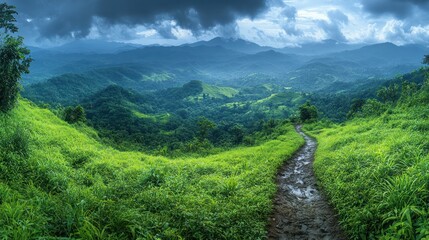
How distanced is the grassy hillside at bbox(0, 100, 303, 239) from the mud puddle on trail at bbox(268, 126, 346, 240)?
530 millimetres

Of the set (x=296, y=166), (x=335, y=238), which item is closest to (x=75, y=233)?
(x=335, y=238)

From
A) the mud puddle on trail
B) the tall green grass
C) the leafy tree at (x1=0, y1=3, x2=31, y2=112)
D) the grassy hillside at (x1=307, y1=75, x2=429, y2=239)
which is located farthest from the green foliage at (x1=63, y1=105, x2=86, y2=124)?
the tall green grass

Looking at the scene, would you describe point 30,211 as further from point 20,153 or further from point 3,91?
point 3,91

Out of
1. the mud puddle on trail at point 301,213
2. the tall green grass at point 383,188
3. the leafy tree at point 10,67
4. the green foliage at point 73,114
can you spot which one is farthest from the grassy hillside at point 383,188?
the green foliage at point 73,114

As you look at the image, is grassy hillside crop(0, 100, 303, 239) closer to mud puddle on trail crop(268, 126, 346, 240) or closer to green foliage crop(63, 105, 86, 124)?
mud puddle on trail crop(268, 126, 346, 240)

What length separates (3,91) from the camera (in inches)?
822

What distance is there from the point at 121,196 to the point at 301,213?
7.18 meters

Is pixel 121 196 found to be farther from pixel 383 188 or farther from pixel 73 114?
pixel 73 114

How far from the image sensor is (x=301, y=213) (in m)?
11.2

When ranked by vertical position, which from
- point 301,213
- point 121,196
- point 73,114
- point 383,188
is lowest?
point 73,114

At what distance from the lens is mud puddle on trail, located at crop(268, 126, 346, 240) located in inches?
380

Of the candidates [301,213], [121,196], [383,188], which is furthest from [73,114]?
[383,188]

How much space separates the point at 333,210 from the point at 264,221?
2791 mm

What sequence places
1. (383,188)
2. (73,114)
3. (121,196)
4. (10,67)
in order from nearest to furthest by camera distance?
1. (383,188)
2. (121,196)
3. (10,67)
4. (73,114)
